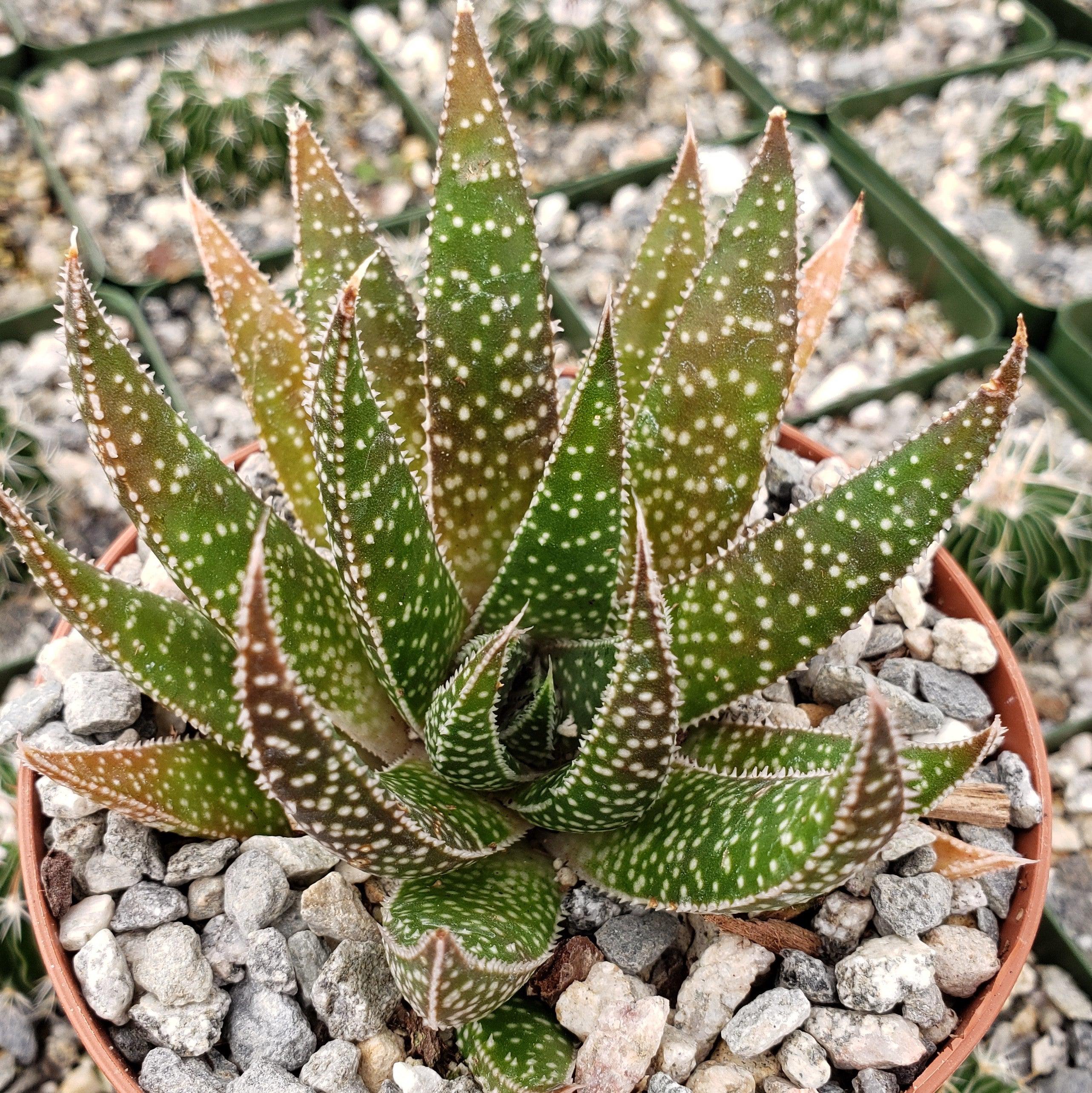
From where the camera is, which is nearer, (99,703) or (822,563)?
(822,563)

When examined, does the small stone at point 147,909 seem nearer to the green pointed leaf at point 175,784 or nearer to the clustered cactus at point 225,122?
the green pointed leaf at point 175,784

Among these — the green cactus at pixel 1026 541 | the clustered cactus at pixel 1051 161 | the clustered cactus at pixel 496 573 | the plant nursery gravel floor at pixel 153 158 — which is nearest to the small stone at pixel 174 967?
the clustered cactus at pixel 496 573

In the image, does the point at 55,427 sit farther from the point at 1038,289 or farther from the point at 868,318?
the point at 1038,289

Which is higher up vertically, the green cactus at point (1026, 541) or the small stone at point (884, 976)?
the small stone at point (884, 976)

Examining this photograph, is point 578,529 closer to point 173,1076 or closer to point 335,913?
point 335,913

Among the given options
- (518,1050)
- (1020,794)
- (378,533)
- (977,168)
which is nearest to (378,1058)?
(518,1050)

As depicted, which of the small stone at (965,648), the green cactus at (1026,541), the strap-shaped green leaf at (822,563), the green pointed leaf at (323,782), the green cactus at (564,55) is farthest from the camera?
the green cactus at (564,55)

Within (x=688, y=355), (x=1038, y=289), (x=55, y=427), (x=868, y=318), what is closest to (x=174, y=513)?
(x=688, y=355)
